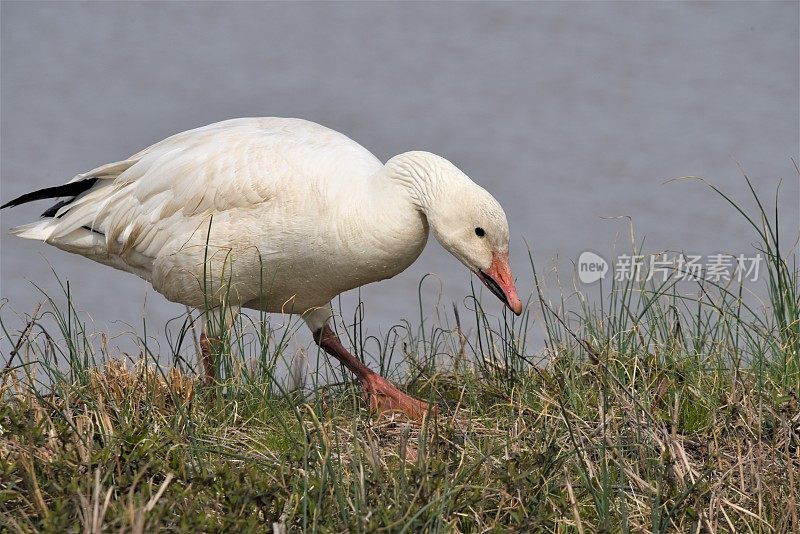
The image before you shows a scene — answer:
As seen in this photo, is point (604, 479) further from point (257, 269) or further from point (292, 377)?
point (257, 269)

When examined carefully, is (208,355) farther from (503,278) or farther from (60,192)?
(60,192)

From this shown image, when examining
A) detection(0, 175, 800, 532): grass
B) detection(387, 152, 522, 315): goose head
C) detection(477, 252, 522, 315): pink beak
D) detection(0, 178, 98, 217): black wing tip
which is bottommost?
detection(0, 175, 800, 532): grass

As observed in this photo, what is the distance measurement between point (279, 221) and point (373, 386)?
3.22 feet

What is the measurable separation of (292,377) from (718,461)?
2.02 metres

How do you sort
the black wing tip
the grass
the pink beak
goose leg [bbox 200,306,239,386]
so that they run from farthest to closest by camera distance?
1. the black wing tip
2. the pink beak
3. goose leg [bbox 200,306,239,386]
4. the grass

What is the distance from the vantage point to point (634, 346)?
17.0 ft

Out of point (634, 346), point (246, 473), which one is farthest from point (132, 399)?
point (634, 346)

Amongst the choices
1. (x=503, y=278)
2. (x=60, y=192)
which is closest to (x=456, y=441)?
(x=503, y=278)

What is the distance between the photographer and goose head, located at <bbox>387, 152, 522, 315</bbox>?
16.7ft

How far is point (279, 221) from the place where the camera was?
5.45 m

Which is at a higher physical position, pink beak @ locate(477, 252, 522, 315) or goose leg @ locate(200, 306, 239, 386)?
pink beak @ locate(477, 252, 522, 315)

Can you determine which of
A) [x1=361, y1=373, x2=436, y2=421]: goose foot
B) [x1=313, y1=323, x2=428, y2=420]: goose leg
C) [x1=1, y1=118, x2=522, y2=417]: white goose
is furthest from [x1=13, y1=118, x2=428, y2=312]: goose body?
[x1=361, y1=373, x2=436, y2=421]: goose foot

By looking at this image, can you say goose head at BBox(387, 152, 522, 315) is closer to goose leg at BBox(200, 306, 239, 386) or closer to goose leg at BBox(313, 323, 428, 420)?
goose leg at BBox(313, 323, 428, 420)

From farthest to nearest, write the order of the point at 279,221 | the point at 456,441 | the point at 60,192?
the point at 60,192, the point at 279,221, the point at 456,441
